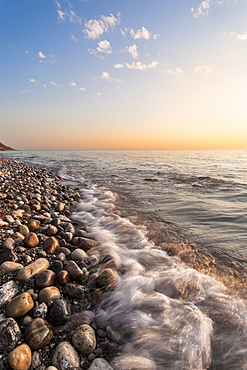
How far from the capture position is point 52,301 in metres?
2.08

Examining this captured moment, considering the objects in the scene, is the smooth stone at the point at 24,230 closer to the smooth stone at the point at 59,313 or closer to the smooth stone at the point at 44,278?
the smooth stone at the point at 44,278

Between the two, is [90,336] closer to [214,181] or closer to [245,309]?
[245,309]

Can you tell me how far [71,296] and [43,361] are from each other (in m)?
0.73

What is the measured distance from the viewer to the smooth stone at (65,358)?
152 centimetres

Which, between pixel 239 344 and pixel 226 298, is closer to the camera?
pixel 239 344

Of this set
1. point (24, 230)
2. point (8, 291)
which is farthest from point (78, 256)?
point (24, 230)

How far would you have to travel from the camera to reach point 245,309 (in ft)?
7.41

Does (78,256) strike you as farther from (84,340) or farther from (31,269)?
(84,340)

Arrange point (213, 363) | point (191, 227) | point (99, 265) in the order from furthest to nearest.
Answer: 1. point (191, 227)
2. point (99, 265)
3. point (213, 363)

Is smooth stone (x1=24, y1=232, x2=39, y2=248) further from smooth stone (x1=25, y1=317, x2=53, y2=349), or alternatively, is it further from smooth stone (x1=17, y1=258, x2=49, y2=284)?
smooth stone (x1=25, y1=317, x2=53, y2=349)

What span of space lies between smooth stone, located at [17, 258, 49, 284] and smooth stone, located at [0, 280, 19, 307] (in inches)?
3.5

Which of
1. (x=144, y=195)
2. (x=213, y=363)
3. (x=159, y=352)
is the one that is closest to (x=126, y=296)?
(x=159, y=352)

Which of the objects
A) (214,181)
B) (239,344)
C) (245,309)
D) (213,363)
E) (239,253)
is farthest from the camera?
(214,181)

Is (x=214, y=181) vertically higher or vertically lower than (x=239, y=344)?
higher
